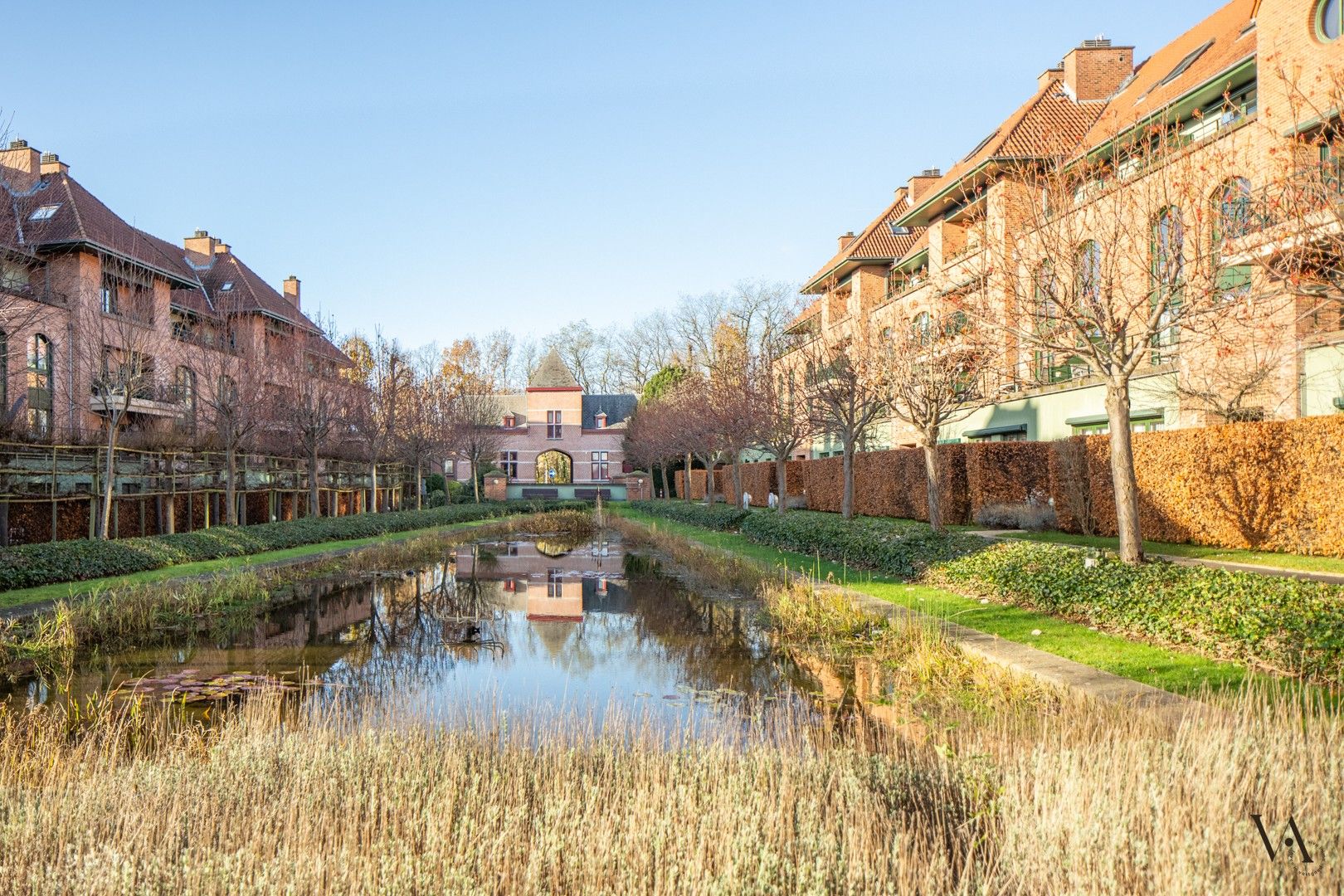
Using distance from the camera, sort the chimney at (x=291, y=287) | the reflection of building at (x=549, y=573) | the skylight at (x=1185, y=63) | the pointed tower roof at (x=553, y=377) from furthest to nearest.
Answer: the pointed tower roof at (x=553, y=377) < the chimney at (x=291, y=287) < the skylight at (x=1185, y=63) < the reflection of building at (x=549, y=573)

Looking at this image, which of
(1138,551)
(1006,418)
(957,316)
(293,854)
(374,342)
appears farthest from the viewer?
(374,342)

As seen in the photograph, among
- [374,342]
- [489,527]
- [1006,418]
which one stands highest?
[374,342]

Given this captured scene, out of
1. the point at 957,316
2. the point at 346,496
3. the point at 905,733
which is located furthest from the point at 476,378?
the point at 905,733

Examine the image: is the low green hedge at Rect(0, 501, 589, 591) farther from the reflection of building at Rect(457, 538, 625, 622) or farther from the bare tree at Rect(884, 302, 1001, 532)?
the bare tree at Rect(884, 302, 1001, 532)

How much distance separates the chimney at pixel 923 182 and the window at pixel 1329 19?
17.3 meters

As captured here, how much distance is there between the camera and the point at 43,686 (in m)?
7.12

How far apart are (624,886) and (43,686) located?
6727 mm

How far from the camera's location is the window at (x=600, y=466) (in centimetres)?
5378

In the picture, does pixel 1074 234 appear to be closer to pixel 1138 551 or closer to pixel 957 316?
pixel 1138 551

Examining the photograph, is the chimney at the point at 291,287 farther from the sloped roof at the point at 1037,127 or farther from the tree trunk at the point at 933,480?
the tree trunk at the point at 933,480

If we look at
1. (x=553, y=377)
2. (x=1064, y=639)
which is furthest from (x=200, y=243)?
(x=1064, y=639)

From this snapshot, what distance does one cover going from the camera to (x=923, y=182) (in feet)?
103

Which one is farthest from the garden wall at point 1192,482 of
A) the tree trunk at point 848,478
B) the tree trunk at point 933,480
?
the tree trunk at point 848,478

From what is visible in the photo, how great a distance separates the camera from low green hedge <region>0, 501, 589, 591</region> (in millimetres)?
11125
